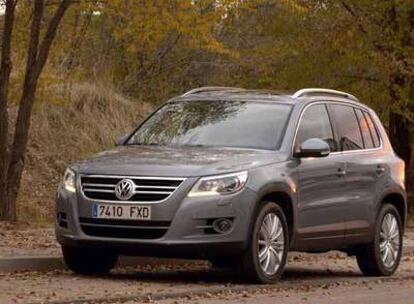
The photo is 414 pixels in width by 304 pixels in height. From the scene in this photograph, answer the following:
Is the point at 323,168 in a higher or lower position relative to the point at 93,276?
higher

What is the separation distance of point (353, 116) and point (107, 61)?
665 inches

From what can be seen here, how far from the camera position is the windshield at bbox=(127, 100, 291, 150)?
37.1 ft

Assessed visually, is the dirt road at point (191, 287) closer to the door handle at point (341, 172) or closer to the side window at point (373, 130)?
the door handle at point (341, 172)

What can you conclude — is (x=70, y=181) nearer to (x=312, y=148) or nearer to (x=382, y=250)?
(x=312, y=148)

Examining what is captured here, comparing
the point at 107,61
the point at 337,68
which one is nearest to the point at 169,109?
the point at 337,68

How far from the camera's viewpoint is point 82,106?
83.0 feet

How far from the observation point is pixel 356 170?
12.2m

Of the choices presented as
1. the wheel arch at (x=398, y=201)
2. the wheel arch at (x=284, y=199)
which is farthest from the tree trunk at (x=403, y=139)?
the wheel arch at (x=284, y=199)

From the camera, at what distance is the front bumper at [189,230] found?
400 inches

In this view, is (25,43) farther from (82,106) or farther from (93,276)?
(93,276)

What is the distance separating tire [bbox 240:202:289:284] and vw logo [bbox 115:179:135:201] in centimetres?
120

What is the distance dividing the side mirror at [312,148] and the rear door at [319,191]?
101mm

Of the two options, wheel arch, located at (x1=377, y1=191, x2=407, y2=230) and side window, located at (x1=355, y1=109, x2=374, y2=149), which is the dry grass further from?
wheel arch, located at (x1=377, y1=191, x2=407, y2=230)

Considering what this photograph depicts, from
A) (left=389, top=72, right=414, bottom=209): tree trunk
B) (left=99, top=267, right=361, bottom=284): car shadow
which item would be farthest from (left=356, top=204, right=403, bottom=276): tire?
(left=389, top=72, right=414, bottom=209): tree trunk
